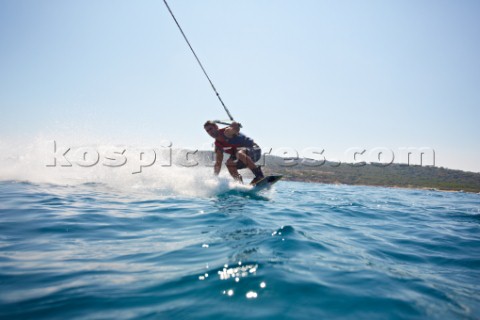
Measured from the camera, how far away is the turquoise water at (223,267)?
107 inches

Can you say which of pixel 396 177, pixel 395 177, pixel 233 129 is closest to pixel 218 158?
pixel 233 129

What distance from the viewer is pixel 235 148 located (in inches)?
443

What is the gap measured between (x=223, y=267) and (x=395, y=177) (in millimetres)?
48823

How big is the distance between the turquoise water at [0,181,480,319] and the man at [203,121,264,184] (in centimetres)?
398

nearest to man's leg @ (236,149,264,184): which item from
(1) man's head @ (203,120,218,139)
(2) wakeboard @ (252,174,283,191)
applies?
(2) wakeboard @ (252,174,283,191)

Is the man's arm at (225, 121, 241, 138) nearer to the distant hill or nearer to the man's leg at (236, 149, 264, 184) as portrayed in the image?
the man's leg at (236, 149, 264, 184)

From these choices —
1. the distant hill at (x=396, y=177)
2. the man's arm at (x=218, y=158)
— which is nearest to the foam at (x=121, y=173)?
the man's arm at (x=218, y=158)

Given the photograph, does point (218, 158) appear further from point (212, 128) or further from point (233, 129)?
point (233, 129)

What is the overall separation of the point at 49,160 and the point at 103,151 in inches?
111

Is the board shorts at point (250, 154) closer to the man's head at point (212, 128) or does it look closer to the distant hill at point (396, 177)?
the man's head at point (212, 128)

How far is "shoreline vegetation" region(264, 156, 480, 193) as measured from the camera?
Result: 37500mm

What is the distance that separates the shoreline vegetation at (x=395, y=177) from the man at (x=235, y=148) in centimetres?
2402

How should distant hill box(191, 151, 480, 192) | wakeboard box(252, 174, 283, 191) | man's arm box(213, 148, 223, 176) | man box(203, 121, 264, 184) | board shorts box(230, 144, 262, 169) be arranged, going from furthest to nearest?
distant hill box(191, 151, 480, 192) < board shorts box(230, 144, 262, 169) < man's arm box(213, 148, 223, 176) < man box(203, 121, 264, 184) < wakeboard box(252, 174, 283, 191)

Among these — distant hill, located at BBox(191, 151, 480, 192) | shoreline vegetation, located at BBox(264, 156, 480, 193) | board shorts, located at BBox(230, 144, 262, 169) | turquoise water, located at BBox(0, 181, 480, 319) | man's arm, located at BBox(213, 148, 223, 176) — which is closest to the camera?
turquoise water, located at BBox(0, 181, 480, 319)
